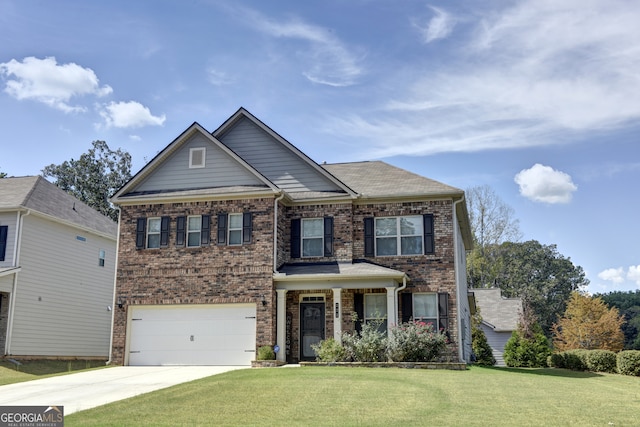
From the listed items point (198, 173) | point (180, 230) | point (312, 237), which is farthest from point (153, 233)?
point (312, 237)

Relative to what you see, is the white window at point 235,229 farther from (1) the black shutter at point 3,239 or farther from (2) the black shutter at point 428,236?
(1) the black shutter at point 3,239

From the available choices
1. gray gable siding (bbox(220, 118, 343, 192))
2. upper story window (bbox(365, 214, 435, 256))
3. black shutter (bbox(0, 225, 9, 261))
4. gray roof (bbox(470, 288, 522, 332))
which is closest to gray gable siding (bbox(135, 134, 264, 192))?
gray gable siding (bbox(220, 118, 343, 192))

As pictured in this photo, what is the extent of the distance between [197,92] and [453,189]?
9.27 meters

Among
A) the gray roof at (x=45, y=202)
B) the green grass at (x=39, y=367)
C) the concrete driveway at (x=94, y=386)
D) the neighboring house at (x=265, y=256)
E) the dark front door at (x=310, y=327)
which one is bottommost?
the green grass at (x=39, y=367)

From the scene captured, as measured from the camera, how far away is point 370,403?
40.7 feet

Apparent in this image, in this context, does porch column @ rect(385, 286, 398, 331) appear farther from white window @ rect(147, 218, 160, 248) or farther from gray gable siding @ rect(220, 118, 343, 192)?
white window @ rect(147, 218, 160, 248)

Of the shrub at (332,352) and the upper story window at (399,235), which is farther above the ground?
the upper story window at (399,235)

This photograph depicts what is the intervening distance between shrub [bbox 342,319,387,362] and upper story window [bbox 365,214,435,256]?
3230mm

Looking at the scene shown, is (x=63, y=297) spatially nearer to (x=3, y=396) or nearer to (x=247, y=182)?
(x=247, y=182)

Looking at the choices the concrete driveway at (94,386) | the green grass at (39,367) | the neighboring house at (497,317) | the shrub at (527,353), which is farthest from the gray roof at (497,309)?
the green grass at (39,367)

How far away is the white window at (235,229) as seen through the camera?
2253 cm

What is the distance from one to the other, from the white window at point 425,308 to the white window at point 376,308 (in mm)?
1053

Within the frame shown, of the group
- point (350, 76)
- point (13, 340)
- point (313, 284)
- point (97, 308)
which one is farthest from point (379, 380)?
point (97, 308)

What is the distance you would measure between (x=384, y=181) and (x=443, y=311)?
17.5 ft
